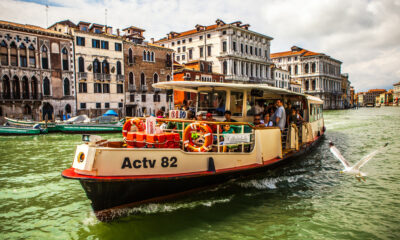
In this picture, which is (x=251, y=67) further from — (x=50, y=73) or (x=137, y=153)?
(x=137, y=153)

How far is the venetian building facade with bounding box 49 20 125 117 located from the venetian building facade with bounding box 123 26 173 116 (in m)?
1.15

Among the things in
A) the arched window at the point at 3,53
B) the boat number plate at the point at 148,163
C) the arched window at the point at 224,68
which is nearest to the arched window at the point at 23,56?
the arched window at the point at 3,53

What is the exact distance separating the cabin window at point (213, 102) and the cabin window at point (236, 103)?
0.90 feet

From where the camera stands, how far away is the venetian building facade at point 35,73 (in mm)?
27297

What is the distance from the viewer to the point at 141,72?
37.4 m

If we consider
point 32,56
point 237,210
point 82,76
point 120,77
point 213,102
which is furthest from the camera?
point 120,77

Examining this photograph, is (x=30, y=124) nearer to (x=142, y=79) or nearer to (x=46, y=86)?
(x=46, y=86)

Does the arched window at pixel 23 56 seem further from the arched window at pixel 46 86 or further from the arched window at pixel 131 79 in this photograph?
the arched window at pixel 131 79

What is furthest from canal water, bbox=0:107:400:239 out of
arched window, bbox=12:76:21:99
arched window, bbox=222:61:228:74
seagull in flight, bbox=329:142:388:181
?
arched window, bbox=222:61:228:74

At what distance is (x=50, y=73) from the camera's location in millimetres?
30078

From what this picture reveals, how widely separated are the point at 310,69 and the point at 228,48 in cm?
5424

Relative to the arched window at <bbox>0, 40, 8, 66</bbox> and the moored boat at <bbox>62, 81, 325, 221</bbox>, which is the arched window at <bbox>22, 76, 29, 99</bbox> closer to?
the arched window at <bbox>0, 40, 8, 66</bbox>

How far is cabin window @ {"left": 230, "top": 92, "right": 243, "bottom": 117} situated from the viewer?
803cm

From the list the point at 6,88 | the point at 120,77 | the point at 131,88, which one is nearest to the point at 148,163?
the point at 6,88
